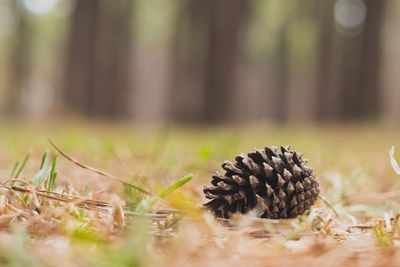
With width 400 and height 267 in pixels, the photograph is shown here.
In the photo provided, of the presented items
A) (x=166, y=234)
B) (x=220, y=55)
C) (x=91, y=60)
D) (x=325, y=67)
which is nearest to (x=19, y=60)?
(x=91, y=60)

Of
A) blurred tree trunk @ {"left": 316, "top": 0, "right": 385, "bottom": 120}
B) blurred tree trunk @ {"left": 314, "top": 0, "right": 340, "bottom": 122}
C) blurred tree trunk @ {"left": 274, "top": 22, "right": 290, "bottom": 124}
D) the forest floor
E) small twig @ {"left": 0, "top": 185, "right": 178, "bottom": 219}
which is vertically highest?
blurred tree trunk @ {"left": 274, "top": 22, "right": 290, "bottom": 124}

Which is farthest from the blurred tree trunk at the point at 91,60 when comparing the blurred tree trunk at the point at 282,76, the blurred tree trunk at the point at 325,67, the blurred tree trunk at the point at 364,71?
the blurred tree trunk at the point at 282,76

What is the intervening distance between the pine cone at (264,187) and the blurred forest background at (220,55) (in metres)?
7.81

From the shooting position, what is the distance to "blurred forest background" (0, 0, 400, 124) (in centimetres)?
948

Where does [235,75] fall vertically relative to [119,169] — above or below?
above

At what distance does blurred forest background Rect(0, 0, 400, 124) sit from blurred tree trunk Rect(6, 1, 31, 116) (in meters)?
0.05

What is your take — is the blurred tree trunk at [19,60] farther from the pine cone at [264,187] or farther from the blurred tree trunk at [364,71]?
the pine cone at [264,187]

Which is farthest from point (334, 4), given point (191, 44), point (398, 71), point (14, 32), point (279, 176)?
point (279, 176)

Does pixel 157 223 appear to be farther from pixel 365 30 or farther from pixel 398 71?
pixel 398 71

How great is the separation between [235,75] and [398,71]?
21003mm

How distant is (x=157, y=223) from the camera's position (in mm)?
1136

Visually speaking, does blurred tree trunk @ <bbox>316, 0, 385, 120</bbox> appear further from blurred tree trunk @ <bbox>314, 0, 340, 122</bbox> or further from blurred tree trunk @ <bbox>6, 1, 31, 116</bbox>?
blurred tree trunk @ <bbox>6, 1, 31, 116</bbox>

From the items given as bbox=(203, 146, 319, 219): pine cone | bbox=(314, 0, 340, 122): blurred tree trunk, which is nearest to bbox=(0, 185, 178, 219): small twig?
bbox=(203, 146, 319, 219): pine cone

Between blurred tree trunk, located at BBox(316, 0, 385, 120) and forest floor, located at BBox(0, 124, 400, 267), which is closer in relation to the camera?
forest floor, located at BBox(0, 124, 400, 267)
